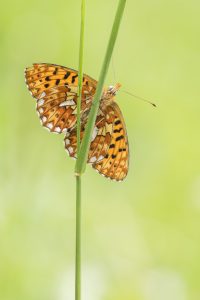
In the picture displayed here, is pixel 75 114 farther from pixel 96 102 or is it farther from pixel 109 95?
pixel 96 102

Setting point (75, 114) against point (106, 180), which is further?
point (106, 180)

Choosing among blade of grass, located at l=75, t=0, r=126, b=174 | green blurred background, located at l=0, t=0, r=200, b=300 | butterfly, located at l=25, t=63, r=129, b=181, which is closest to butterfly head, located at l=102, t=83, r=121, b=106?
butterfly, located at l=25, t=63, r=129, b=181

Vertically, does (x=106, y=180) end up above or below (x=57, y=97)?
below

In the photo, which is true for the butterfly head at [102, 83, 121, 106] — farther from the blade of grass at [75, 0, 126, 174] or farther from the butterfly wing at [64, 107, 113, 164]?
the blade of grass at [75, 0, 126, 174]

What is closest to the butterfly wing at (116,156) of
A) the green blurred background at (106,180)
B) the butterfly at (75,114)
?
the butterfly at (75,114)

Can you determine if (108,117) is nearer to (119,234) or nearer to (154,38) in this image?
(119,234)

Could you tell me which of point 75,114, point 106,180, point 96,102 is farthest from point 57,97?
point 106,180

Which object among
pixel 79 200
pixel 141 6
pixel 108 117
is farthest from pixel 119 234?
pixel 141 6
